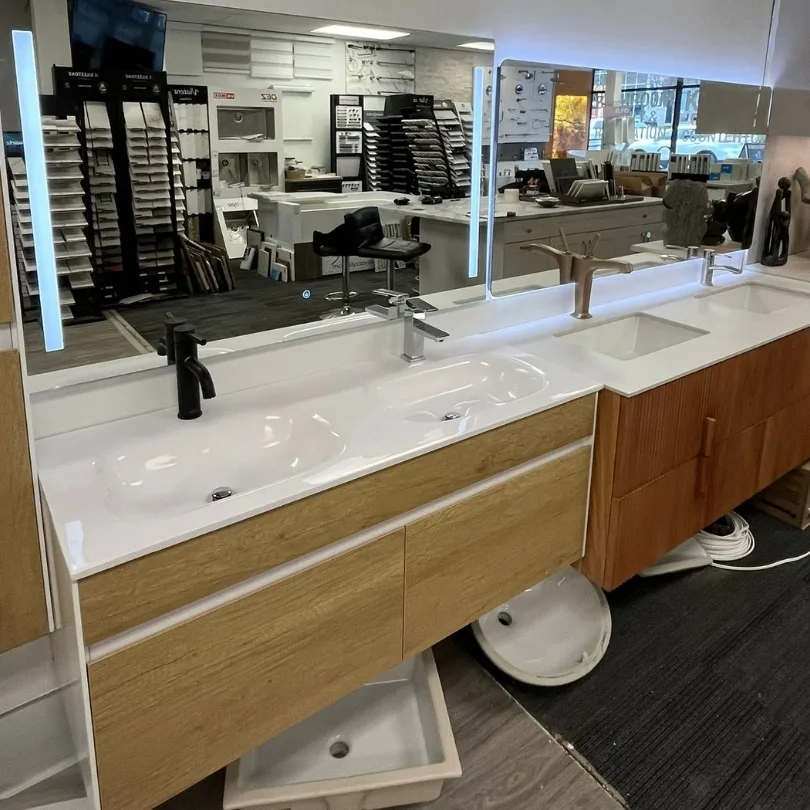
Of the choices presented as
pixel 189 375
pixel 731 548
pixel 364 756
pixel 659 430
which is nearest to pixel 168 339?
pixel 189 375

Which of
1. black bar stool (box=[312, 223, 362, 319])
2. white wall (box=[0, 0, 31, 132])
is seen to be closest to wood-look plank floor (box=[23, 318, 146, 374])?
white wall (box=[0, 0, 31, 132])

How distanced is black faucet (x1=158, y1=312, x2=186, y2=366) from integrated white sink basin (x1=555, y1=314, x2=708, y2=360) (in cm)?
132

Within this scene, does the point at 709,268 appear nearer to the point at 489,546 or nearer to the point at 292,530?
the point at 489,546

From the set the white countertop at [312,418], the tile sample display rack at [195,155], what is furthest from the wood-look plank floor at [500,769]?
the tile sample display rack at [195,155]

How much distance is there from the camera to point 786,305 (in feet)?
9.75

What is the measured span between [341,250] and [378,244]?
13 centimetres

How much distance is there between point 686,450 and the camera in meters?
2.27

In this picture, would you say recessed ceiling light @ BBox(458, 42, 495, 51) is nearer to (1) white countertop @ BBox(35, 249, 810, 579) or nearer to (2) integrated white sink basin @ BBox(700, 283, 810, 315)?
(1) white countertop @ BBox(35, 249, 810, 579)

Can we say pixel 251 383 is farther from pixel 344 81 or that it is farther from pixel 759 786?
pixel 759 786

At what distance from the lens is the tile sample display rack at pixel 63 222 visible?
1.48 m

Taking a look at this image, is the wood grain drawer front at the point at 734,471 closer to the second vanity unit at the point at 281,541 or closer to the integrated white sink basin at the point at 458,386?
the second vanity unit at the point at 281,541

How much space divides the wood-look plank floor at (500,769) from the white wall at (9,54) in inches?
63.8

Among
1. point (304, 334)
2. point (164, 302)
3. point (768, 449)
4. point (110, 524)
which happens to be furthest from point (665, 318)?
point (110, 524)

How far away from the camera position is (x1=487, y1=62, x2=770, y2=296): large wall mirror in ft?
7.59
